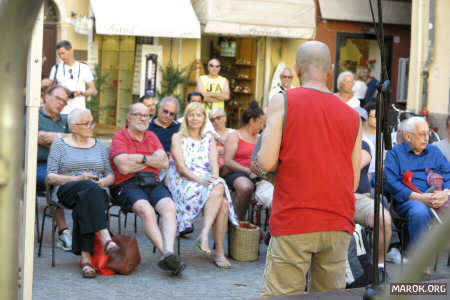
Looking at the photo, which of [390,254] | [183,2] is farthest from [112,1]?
[390,254]

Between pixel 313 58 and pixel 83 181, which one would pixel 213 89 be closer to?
pixel 83 181

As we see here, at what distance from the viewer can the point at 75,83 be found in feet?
31.3

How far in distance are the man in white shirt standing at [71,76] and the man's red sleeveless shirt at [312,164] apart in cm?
633

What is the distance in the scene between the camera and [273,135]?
3262 mm

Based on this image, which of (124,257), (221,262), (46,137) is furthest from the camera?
(46,137)

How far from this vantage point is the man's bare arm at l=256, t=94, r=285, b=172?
10.7 feet

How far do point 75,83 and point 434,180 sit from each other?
5.16 metres

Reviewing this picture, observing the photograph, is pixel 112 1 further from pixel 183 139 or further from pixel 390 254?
pixel 390 254

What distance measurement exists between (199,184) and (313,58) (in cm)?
332

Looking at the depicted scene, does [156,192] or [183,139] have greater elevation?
[183,139]

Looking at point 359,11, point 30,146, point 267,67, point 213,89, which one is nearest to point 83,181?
point 30,146

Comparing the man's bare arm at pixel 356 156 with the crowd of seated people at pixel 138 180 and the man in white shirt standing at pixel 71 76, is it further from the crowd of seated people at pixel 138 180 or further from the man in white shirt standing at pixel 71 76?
the man in white shirt standing at pixel 71 76

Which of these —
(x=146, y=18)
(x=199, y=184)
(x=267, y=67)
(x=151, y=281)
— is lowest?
(x=151, y=281)

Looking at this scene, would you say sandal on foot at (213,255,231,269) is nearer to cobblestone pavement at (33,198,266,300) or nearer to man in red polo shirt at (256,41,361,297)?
cobblestone pavement at (33,198,266,300)
